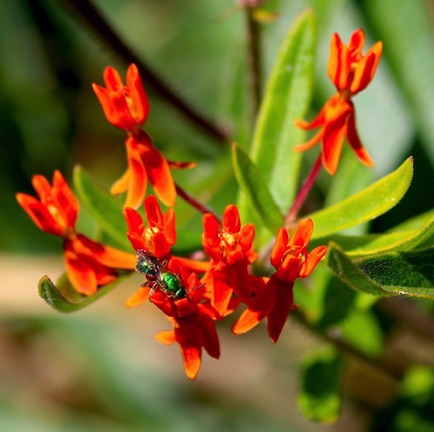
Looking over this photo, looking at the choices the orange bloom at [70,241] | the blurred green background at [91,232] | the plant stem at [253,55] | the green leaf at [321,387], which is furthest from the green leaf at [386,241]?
the blurred green background at [91,232]

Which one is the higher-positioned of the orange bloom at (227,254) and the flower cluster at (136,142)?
the flower cluster at (136,142)

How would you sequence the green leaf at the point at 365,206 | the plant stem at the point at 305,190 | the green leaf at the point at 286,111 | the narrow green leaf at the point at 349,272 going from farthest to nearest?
the green leaf at the point at 286,111 < the plant stem at the point at 305,190 < the green leaf at the point at 365,206 < the narrow green leaf at the point at 349,272

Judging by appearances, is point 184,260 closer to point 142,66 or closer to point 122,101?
point 122,101

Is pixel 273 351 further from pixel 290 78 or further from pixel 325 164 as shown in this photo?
pixel 325 164

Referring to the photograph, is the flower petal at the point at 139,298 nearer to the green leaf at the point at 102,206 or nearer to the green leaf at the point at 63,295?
the green leaf at the point at 63,295

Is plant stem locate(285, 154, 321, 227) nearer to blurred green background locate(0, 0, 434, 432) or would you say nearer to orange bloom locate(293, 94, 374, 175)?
orange bloom locate(293, 94, 374, 175)

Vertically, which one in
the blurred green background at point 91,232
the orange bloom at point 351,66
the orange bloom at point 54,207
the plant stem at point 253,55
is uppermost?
the orange bloom at point 54,207

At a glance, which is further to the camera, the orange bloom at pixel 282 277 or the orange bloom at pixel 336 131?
the orange bloom at pixel 336 131
